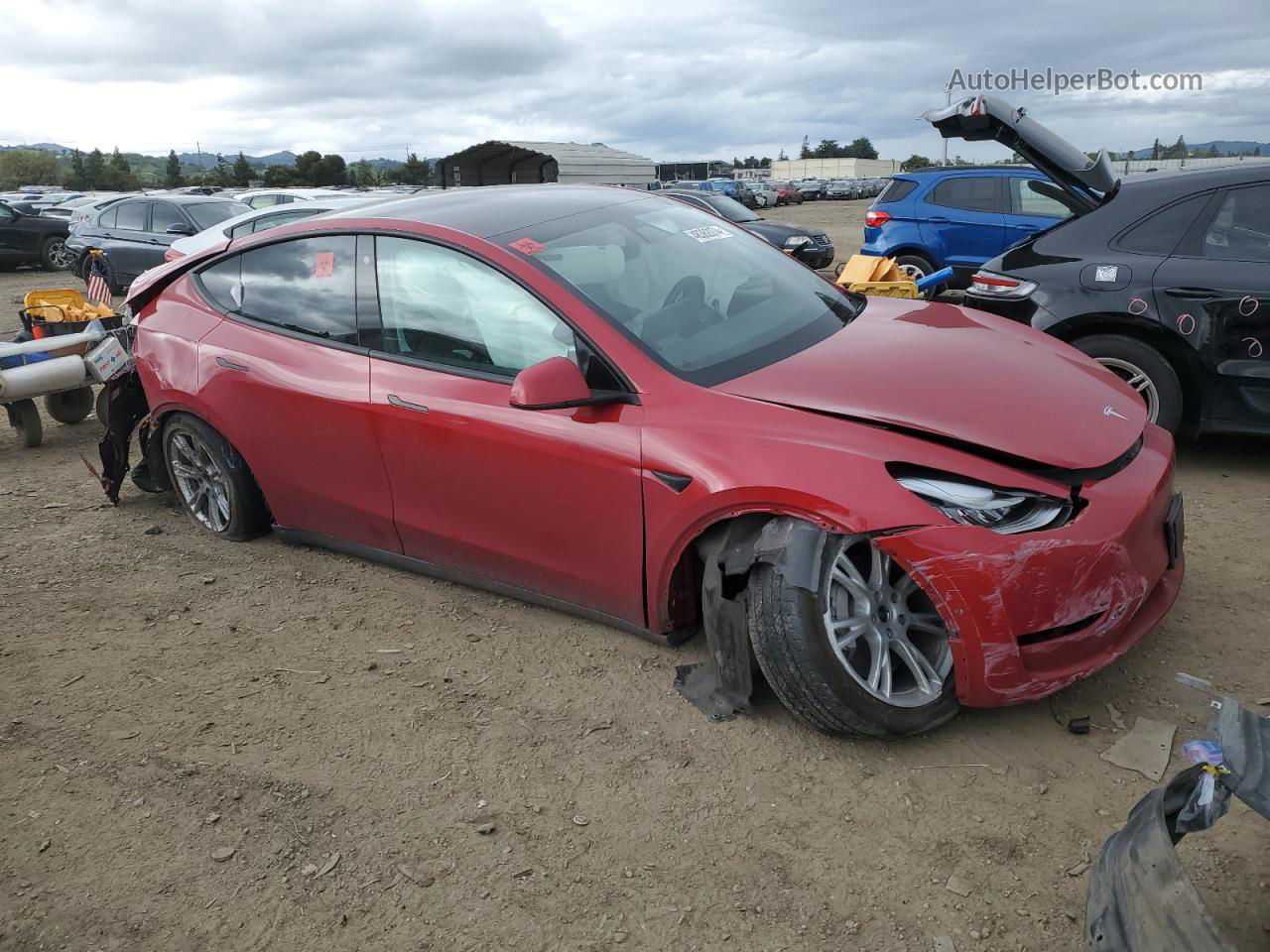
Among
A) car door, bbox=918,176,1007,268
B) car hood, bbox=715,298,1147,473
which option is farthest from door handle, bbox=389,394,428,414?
car door, bbox=918,176,1007,268

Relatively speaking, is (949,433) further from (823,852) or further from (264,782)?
(264,782)

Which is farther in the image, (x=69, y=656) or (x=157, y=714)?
(x=69, y=656)

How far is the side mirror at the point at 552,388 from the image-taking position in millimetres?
2908

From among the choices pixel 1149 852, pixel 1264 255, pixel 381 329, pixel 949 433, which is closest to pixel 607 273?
pixel 381 329

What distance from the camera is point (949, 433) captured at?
8.73ft

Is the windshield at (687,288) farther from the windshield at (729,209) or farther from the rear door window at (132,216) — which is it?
the rear door window at (132,216)

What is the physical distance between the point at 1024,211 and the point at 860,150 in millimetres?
92445

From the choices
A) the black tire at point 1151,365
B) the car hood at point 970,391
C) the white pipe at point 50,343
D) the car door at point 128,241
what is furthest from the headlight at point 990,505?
the car door at point 128,241

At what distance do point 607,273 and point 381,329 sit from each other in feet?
3.07

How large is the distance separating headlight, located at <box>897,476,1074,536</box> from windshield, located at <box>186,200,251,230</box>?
1324 centimetres

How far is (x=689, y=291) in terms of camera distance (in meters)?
3.43

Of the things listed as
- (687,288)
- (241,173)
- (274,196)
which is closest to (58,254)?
(274,196)

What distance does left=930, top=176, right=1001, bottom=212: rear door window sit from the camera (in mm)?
10500

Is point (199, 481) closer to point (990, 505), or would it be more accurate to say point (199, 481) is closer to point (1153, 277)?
point (990, 505)
